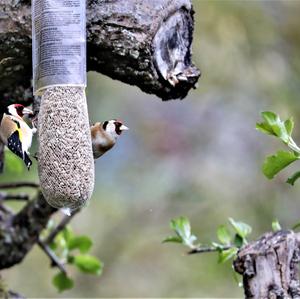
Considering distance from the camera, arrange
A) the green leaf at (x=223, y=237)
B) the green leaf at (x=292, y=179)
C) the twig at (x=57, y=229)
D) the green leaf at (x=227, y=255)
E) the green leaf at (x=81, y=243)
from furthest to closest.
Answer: the green leaf at (x=81, y=243) → the twig at (x=57, y=229) → the green leaf at (x=223, y=237) → the green leaf at (x=227, y=255) → the green leaf at (x=292, y=179)

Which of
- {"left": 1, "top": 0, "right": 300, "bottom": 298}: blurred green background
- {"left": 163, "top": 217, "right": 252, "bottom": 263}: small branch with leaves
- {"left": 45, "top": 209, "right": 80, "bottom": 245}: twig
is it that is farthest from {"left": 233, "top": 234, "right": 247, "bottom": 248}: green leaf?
{"left": 1, "top": 0, "right": 300, "bottom": 298}: blurred green background

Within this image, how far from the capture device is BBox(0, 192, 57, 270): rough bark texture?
11.6ft

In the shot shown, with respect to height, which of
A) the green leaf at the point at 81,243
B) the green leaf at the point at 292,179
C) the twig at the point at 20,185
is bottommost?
the green leaf at the point at 81,243

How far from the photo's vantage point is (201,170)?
291 inches

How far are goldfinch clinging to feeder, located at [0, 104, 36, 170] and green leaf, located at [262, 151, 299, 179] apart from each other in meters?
0.70

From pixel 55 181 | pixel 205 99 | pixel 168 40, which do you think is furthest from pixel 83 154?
pixel 205 99

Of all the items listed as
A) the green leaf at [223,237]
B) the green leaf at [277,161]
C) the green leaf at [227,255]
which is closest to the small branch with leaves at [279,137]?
the green leaf at [277,161]

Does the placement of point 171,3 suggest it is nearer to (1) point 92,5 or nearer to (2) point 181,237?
(1) point 92,5

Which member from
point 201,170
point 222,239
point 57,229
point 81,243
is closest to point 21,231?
point 57,229

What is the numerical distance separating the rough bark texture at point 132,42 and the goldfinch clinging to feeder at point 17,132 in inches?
8.9

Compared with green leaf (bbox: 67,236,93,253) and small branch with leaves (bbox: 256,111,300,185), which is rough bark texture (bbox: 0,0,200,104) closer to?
small branch with leaves (bbox: 256,111,300,185)

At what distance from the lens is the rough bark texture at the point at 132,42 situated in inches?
108

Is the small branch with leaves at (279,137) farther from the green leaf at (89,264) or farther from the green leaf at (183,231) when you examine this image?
the green leaf at (89,264)

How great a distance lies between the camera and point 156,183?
23.8 ft
